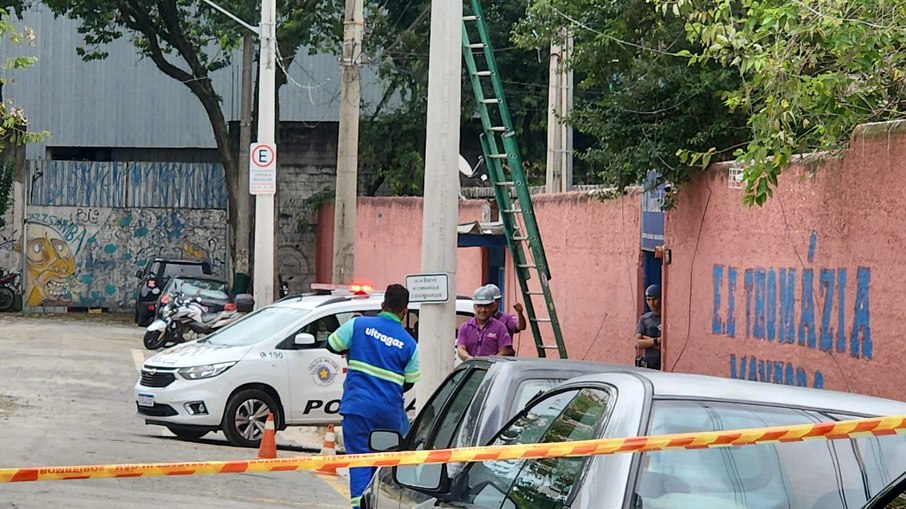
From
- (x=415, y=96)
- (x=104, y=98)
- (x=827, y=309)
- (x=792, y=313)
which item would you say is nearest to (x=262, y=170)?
(x=792, y=313)

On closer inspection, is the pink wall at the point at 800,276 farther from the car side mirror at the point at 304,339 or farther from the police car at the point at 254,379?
the car side mirror at the point at 304,339

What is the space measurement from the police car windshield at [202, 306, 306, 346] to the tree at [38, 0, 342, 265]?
55.3 ft

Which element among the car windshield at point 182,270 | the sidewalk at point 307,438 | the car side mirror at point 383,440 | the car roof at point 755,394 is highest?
the car roof at point 755,394

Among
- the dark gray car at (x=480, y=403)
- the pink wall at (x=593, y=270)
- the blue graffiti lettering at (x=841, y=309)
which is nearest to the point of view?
the dark gray car at (x=480, y=403)

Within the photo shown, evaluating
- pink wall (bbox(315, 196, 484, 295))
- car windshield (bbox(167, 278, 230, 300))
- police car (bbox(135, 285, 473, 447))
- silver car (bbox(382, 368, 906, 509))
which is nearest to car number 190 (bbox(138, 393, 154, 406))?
police car (bbox(135, 285, 473, 447))

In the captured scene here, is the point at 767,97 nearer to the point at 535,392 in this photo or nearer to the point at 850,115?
the point at 850,115

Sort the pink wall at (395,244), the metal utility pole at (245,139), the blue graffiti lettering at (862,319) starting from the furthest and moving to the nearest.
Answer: the metal utility pole at (245,139) < the pink wall at (395,244) < the blue graffiti lettering at (862,319)

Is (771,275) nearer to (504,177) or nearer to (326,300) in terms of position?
(504,177)

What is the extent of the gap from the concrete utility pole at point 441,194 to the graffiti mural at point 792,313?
2.94 meters

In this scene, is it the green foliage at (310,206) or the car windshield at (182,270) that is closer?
the car windshield at (182,270)

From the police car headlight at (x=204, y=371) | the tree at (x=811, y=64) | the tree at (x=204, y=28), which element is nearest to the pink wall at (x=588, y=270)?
the police car headlight at (x=204, y=371)

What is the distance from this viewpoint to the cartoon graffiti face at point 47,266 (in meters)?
37.5

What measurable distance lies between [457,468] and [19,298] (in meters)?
33.8

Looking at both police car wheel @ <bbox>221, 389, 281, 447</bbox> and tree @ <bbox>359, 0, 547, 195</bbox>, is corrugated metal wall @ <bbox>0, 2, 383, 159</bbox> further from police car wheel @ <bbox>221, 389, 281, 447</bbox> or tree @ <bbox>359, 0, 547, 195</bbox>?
police car wheel @ <bbox>221, 389, 281, 447</bbox>
